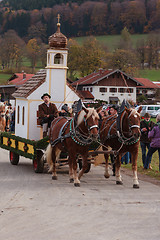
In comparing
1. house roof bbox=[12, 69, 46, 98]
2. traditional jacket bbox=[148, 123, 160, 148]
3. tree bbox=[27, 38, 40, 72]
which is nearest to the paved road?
traditional jacket bbox=[148, 123, 160, 148]

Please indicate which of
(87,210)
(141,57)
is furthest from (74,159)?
(141,57)

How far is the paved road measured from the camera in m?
6.32

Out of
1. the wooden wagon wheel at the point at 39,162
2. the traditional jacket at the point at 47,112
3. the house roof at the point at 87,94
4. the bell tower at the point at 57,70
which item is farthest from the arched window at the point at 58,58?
the house roof at the point at 87,94

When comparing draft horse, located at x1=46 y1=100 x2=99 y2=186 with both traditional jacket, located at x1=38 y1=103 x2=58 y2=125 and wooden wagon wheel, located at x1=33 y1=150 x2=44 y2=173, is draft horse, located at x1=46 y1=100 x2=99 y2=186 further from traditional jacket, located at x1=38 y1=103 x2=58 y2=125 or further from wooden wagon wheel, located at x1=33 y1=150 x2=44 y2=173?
traditional jacket, located at x1=38 y1=103 x2=58 y2=125

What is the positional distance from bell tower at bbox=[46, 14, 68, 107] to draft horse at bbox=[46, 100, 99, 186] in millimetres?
2617

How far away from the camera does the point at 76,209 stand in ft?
26.0

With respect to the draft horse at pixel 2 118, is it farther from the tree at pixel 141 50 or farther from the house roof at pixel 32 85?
the tree at pixel 141 50

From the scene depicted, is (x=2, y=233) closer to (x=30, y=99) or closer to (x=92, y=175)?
(x=92, y=175)

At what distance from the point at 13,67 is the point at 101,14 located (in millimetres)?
23263

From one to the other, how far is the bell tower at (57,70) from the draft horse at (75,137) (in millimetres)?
2617

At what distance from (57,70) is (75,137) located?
14.1ft

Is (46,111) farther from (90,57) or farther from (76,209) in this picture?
(90,57)

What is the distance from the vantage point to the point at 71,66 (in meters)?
85.1

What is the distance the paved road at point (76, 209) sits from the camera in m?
6.32
